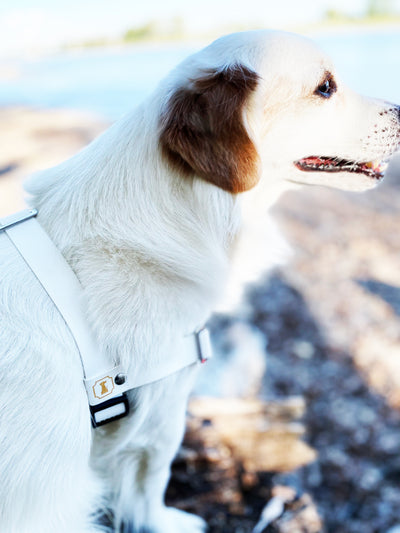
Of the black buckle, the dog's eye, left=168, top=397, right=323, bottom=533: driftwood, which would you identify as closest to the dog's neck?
the black buckle

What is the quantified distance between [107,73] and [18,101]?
375cm

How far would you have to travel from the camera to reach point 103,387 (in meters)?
1.21

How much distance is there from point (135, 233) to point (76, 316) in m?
0.27

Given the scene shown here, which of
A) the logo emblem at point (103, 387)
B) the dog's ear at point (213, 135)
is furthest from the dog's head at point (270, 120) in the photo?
the logo emblem at point (103, 387)

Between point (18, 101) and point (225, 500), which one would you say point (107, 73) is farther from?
point (225, 500)

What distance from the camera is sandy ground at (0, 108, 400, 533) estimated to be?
6.57 ft

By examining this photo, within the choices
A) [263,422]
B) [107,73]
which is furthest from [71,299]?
[107,73]

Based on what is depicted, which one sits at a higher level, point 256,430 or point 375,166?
point 375,166

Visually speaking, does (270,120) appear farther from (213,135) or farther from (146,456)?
(146,456)

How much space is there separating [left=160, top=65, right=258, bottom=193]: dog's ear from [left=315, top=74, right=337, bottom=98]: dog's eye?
355mm

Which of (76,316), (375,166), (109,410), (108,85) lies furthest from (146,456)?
(108,85)

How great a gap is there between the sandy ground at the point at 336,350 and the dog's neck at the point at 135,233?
1.17 metres

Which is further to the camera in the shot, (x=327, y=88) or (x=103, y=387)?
(x=327, y=88)

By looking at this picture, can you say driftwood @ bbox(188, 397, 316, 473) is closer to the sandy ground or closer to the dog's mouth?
the sandy ground
